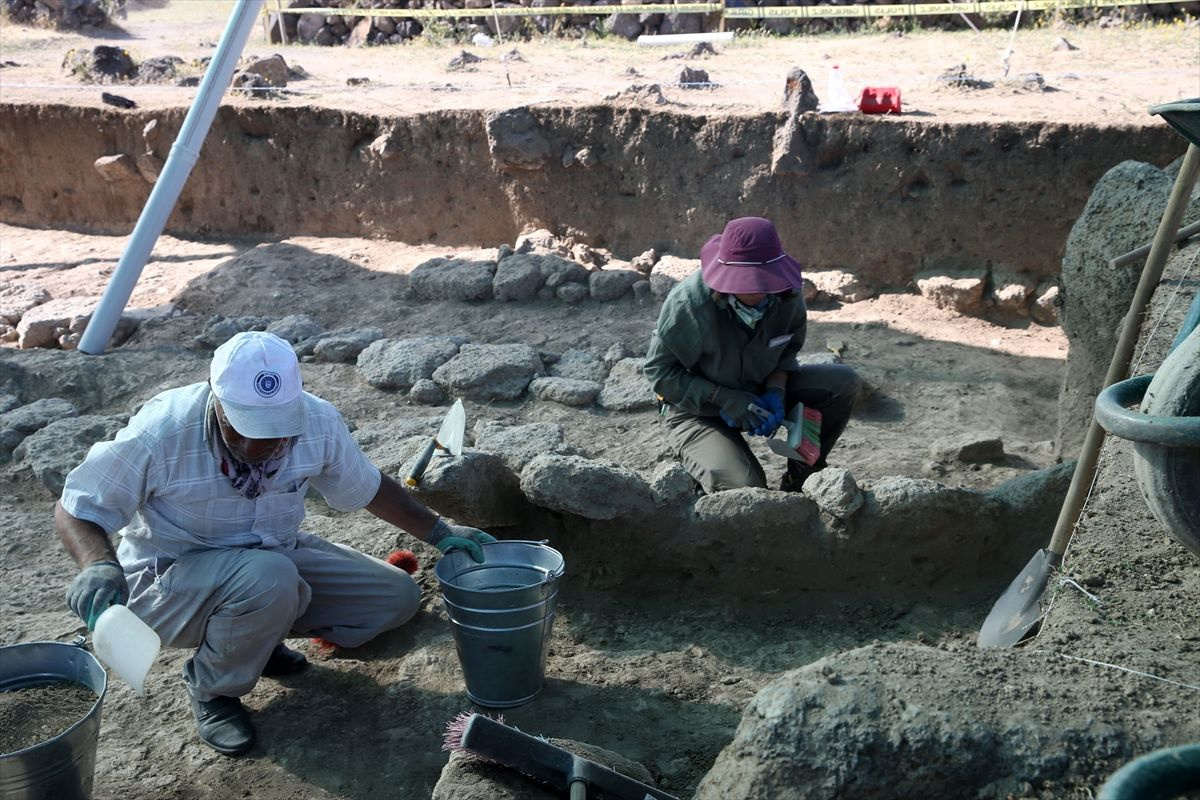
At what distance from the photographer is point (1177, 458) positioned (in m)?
2.62

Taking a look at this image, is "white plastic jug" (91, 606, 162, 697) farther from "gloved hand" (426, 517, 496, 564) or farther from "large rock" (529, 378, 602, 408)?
"large rock" (529, 378, 602, 408)

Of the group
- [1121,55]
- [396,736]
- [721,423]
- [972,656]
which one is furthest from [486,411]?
[1121,55]

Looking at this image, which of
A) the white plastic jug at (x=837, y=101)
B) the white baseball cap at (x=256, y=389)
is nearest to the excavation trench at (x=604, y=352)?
the white plastic jug at (x=837, y=101)

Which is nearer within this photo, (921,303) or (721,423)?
(721,423)

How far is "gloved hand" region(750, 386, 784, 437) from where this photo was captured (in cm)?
450

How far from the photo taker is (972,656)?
2510 mm

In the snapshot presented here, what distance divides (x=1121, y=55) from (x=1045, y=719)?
9.43 meters

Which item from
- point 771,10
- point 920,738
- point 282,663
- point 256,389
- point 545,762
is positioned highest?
point 256,389

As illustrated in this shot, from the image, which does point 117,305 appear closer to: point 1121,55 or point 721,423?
point 721,423

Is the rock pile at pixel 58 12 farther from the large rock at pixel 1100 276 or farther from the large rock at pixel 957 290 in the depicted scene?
the large rock at pixel 1100 276

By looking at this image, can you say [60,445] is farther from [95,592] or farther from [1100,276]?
[1100,276]

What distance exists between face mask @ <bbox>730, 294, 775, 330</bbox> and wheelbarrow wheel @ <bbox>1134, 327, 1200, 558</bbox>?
1844 mm

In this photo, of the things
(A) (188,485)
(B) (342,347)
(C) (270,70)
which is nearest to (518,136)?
(B) (342,347)

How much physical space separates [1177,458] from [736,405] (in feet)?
6.64
